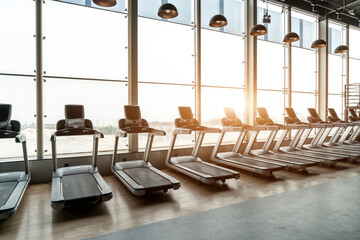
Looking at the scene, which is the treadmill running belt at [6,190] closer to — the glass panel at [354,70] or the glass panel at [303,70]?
the glass panel at [303,70]

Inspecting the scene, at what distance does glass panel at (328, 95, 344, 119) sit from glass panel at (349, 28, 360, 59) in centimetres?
223

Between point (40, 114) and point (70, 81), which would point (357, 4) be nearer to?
point (70, 81)

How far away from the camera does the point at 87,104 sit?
539 cm

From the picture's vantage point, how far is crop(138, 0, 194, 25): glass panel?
6035mm

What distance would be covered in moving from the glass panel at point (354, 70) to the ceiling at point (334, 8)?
5.56ft

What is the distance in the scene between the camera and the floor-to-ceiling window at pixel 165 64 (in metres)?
6.05

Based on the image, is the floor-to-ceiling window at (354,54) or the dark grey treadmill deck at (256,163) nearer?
the dark grey treadmill deck at (256,163)

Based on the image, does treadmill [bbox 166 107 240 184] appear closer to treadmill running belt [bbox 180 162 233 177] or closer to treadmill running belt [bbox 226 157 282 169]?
treadmill running belt [bbox 180 162 233 177]

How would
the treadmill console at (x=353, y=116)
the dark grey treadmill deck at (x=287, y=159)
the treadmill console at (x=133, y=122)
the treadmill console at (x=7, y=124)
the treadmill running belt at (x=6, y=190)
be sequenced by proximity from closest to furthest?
the treadmill running belt at (x=6, y=190), the treadmill console at (x=7, y=124), the treadmill console at (x=133, y=122), the dark grey treadmill deck at (x=287, y=159), the treadmill console at (x=353, y=116)

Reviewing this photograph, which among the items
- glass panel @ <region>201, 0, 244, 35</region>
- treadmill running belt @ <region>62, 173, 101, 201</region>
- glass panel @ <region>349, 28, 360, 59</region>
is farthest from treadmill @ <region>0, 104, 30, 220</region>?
glass panel @ <region>349, 28, 360, 59</region>

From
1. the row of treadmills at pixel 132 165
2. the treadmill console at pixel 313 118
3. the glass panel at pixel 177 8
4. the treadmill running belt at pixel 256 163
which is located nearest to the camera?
the row of treadmills at pixel 132 165

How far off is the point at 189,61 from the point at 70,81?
3.25 metres

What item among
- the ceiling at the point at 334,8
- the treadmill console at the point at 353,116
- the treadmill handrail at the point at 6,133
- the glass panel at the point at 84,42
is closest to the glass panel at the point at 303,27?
the ceiling at the point at 334,8

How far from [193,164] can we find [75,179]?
8.19 ft
